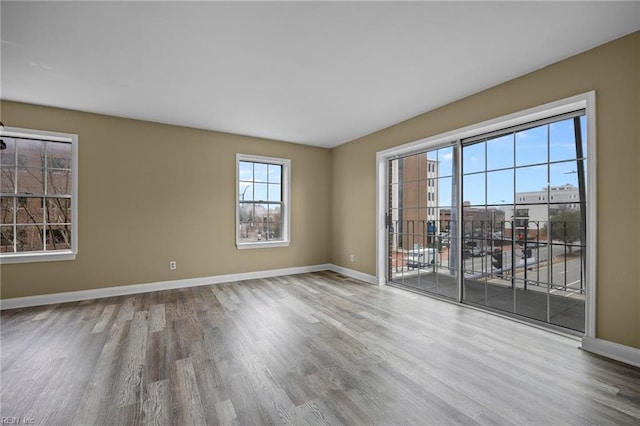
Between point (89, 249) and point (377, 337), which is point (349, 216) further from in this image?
point (89, 249)

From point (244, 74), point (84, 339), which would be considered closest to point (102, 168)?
point (84, 339)

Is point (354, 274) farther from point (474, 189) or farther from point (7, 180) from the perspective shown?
point (7, 180)

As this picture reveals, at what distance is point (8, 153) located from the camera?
3646 mm

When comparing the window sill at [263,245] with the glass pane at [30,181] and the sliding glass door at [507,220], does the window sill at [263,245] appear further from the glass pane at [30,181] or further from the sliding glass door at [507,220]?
the glass pane at [30,181]

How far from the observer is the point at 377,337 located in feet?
8.90

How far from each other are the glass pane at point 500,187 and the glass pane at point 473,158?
181 millimetres

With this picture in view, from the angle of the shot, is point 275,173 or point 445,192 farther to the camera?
point 275,173

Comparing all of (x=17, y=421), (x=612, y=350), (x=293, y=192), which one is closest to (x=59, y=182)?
(x=17, y=421)

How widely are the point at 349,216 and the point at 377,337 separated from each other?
3.07 metres

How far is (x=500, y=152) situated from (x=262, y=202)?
391 centimetres

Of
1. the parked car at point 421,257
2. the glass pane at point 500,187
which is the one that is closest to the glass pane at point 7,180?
the parked car at point 421,257

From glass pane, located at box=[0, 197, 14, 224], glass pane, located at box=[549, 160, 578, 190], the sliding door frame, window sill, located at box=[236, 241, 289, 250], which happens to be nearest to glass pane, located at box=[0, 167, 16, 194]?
glass pane, located at box=[0, 197, 14, 224]

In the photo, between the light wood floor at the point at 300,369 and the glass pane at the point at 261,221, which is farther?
the glass pane at the point at 261,221

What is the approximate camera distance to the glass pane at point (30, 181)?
3.69 m
